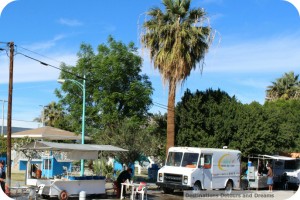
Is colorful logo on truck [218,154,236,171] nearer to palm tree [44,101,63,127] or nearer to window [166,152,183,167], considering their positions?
window [166,152,183,167]

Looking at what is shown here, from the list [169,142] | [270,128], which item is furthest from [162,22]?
[270,128]

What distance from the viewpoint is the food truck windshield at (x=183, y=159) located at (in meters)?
22.1

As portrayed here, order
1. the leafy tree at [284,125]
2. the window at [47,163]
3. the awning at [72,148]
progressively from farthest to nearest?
the leafy tree at [284,125] → the window at [47,163] → the awning at [72,148]

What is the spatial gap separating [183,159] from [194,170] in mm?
1021

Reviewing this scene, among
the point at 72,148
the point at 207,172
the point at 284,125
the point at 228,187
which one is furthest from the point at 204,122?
the point at 284,125

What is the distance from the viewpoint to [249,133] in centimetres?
2977

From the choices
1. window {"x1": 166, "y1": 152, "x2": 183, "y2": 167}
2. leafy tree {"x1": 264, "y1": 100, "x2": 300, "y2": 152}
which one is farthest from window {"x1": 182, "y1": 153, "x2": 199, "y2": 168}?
leafy tree {"x1": 264, "y1": 100, "x2": 300, "y2": 152}

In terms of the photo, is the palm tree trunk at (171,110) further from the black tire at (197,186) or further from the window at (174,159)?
the black tire at (197,186)

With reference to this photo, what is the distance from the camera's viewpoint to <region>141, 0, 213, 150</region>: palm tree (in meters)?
25.5

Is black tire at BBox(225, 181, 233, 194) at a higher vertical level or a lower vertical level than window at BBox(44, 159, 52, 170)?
lower

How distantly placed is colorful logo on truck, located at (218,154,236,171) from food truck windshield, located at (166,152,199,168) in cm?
185

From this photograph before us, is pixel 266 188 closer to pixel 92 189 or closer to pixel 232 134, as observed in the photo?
pixel 232 134

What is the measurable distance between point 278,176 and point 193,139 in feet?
23.1

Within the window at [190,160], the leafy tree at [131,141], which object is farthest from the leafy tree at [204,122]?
the window at [190,160]
